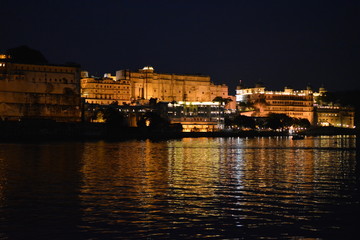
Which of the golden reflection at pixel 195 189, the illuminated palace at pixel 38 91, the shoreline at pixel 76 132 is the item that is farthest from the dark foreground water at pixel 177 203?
the illuminated palace at pixel 38 91

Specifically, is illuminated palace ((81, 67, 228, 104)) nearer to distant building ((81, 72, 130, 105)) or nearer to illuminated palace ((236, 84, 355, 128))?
distant building ((81, 72, 130, 105))

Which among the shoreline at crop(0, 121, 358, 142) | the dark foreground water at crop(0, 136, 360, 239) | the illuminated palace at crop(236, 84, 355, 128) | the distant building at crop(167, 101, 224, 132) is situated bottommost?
the dark foreground water at crop(0, 136, 360, 239)

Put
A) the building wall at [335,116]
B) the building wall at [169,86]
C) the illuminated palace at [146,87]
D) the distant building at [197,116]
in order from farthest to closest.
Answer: the building wall at [335,116] → the building wall at [169,86] → the illuminated palace at [146,87] → the distant building at [197,116]

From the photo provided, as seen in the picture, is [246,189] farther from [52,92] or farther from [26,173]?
[52,92]

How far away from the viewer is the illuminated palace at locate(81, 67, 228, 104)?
13562 centimetres

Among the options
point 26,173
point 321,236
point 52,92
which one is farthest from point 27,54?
point 321,236

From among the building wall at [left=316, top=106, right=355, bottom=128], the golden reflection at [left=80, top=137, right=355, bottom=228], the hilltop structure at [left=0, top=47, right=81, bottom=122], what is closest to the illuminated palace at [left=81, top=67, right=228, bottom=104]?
the hilltop structure at [left=0, top=47, right=81, bottom=122]

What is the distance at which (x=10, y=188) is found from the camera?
76.7ft

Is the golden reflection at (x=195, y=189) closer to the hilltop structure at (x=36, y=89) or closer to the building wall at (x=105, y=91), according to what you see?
the hilltop structure at (x=36, y=89)

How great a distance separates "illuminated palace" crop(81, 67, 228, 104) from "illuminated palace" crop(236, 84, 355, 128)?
12910 millimetres

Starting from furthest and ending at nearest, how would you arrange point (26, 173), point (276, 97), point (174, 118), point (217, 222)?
point (276, 97) < point (174, 118) < point (26, 173) < point (217, 222)

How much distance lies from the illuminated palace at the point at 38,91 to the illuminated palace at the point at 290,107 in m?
66.9

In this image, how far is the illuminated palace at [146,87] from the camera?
445ft

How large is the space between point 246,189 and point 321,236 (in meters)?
8.66
